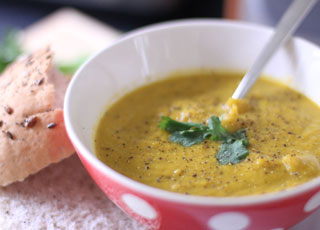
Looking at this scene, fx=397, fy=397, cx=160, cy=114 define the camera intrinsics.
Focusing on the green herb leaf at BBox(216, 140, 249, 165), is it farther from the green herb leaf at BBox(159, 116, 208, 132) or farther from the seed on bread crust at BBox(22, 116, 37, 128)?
the seed on bread crust at BBox(22, 116, 37, 128)

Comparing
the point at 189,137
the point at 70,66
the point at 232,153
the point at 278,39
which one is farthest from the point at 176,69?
the point at 70,66

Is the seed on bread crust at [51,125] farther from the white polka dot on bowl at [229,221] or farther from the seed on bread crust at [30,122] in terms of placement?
the white polka dot on bowl at [229,221]

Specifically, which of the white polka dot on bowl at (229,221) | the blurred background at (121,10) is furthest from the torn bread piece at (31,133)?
the blurred background at (121,10)

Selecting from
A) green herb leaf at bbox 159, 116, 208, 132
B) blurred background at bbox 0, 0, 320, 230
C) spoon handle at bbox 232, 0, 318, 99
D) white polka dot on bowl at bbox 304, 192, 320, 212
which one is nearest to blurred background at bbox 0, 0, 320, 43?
blurred background at bbox 0, 0, 320, 230

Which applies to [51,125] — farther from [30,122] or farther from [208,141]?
[208,141]

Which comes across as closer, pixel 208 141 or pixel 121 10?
pixel 208 141

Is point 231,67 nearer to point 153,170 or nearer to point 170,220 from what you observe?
point 153,170

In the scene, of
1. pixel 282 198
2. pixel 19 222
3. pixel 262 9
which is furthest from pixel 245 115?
pixel 262 9
